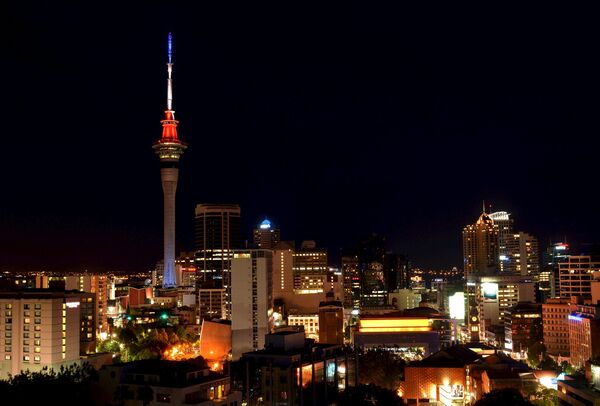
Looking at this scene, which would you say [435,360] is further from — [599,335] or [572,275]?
[572,275]

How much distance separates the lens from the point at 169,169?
118938 mm

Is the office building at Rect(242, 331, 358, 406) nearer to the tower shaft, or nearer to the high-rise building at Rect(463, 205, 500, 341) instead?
the tower shaft

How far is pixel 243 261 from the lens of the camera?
233ft

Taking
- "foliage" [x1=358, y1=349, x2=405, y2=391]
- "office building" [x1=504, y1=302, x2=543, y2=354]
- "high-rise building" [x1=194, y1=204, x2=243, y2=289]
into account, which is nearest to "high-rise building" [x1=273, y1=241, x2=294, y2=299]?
"high-rise building" [x1=194, y1=204, x2=243, y2=289]

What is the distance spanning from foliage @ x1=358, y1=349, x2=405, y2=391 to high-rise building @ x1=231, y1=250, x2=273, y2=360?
58.4ft

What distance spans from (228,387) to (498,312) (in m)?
68.5

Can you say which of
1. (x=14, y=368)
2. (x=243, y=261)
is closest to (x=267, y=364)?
(x=14, y=368)

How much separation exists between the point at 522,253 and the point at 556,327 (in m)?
78.9

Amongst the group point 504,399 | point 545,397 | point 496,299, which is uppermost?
point 496,299

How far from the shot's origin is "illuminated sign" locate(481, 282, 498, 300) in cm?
9425

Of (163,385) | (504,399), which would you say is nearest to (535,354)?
(504,399)

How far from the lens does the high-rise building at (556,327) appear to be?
6647cm

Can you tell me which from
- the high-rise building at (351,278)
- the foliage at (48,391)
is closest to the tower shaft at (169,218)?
the high-rise building at (351,278)

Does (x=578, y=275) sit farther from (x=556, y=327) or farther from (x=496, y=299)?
(x=496, y=299)
